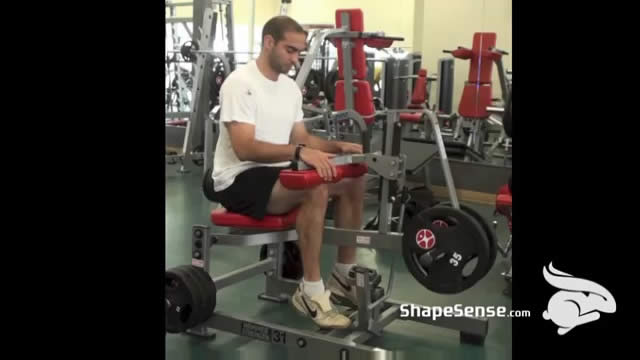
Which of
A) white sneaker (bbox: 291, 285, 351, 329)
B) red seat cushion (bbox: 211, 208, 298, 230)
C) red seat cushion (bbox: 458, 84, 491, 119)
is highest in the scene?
red seat cushion (bbox: 458, 84, 491, 119)

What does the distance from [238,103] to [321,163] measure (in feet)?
1.38

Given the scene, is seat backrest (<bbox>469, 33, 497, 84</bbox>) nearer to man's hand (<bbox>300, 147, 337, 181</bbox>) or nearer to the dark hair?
the dark hair

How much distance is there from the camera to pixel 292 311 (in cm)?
293

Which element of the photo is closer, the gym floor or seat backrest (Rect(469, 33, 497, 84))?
the gym floor

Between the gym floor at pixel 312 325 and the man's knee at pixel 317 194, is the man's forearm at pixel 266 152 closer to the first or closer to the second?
the man's knee at pixel 317 194

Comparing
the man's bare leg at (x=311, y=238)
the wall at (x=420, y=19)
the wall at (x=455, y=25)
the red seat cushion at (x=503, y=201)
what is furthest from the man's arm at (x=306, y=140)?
the wall at (x=455, y=25)

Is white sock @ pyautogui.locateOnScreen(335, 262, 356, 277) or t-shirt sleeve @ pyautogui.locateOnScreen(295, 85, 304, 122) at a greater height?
t-shirt sleeve @ pyautogui.locateOnScreen(295, 85, 304, 122)

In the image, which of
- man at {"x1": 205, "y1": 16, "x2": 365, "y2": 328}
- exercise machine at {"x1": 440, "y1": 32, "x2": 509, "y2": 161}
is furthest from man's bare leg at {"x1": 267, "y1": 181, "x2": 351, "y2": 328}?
exercise machine at {"x1": 440, "y1": 32, "x2": 509, "y2": 161}

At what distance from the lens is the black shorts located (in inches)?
99.4

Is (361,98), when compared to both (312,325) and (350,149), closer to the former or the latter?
(350,149)

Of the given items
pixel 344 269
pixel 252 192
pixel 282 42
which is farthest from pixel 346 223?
pixel 282 42
